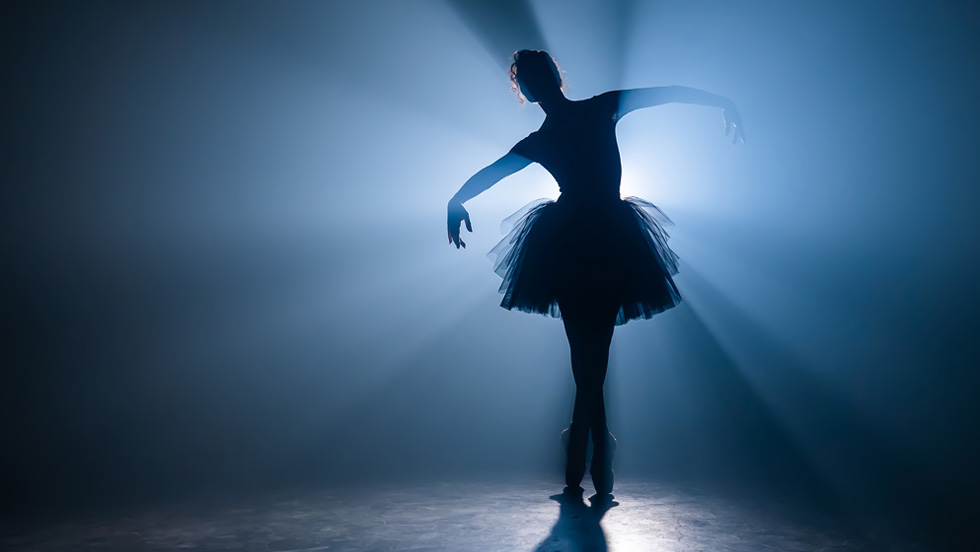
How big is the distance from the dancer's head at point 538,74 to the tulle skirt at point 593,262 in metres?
0.33

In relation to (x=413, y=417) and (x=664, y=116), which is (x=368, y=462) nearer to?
(x=413, y=417)

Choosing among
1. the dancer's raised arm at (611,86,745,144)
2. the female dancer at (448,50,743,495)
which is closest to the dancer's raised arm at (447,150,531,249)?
the female dancer at (448,50,743,495)

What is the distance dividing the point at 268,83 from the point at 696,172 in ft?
8.74

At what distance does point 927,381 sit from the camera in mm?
2850

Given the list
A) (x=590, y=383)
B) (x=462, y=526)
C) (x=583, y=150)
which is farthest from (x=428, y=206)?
(x=462, y=526)

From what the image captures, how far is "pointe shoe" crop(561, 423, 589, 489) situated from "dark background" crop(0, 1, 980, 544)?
1209 millimetres

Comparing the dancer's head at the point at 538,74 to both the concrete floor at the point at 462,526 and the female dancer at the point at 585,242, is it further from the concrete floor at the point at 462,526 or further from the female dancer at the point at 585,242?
the concrete floor at the point at 462,526

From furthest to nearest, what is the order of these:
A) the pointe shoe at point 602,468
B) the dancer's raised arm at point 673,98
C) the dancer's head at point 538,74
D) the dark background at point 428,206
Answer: the dark background at point 428,206 → the dancer's head at point 538,74 → the dancer's raised arm at point 673,98 → the pointe shoe at point 602,468

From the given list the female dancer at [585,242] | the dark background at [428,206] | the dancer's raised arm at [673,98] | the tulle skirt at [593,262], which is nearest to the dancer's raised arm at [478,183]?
the female dancer at [585,242]

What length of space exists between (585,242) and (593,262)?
0.06 meters

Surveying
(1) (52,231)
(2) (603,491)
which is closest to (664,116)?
(2) (603,491)

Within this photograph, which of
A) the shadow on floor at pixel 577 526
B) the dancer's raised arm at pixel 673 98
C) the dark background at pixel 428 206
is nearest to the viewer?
the shadow on floor at pixel 577 526

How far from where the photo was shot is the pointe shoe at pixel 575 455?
4.83 ft

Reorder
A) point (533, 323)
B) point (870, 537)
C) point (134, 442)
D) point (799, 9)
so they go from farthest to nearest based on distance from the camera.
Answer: point (533, 323), point (799, 9), point (134, 442), point (870, 537)
